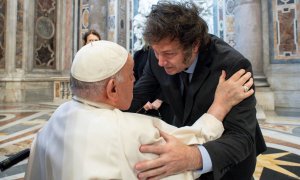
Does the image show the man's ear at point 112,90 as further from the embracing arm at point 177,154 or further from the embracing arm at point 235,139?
the embracing arm at point 235,139

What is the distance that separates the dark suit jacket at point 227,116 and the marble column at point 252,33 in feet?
20.8

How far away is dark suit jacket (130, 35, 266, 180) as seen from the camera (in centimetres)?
123

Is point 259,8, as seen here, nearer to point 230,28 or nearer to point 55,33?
point 230,28

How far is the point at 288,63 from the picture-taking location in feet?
24.5

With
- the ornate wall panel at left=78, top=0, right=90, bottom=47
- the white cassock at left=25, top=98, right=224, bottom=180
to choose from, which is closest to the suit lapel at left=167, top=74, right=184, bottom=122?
the white cassock at left=25, top=98, right=224, bottom=180

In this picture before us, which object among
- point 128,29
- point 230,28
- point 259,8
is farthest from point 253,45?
point 128,29

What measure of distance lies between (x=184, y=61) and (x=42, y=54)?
1086 centimetres

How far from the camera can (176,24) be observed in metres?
1.30

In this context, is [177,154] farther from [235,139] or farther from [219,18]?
[219,18]

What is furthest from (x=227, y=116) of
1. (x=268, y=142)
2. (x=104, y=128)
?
(x=268, y=142)

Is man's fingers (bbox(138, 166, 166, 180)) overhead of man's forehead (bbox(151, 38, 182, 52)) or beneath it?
beneath

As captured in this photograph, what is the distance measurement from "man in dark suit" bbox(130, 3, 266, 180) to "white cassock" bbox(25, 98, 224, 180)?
0.17 feet

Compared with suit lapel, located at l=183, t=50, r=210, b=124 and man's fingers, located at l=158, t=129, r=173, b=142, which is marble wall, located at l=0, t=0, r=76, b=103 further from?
man's fingers, located at l=158, t=129, r=173, b=142

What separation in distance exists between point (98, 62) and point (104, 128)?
0.27 m
